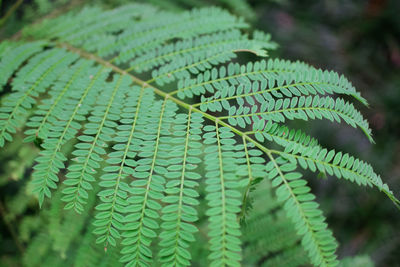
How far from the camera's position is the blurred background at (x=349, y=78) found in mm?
2363

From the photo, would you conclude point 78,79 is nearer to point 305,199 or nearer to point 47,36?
point 47,36

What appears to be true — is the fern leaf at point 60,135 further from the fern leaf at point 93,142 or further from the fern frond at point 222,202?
the fern frond at point 222,202

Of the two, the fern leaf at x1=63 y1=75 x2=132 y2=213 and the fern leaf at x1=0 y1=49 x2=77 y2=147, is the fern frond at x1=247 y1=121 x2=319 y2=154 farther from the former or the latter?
the fern leaf at x1=0 y1=49 x2=77 y2=147

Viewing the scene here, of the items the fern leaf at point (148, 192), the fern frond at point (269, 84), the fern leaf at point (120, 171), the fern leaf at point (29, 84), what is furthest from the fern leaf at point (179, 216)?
the fern leaf at point (29, 84)

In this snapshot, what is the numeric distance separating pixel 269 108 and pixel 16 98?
114 cm

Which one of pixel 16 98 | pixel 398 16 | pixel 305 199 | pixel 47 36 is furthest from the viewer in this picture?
pixel 398 16

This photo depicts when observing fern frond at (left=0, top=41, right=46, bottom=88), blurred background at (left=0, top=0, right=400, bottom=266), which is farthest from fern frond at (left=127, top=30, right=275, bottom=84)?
blurred background at (left=0, top=0, right=400, bottom=266)

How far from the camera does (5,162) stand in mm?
2133

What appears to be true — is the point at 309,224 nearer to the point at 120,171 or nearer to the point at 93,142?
the point at 120,171

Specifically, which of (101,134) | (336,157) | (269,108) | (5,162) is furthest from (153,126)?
(5,162)

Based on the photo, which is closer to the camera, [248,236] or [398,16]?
[248,236]

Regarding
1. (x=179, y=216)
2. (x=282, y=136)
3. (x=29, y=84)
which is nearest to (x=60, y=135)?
(x=29, y=84)

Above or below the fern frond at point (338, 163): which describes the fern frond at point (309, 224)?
below

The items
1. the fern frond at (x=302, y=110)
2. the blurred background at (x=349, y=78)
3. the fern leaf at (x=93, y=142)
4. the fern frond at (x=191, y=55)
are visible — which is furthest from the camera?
the blurred background at (x=349, y=78)
